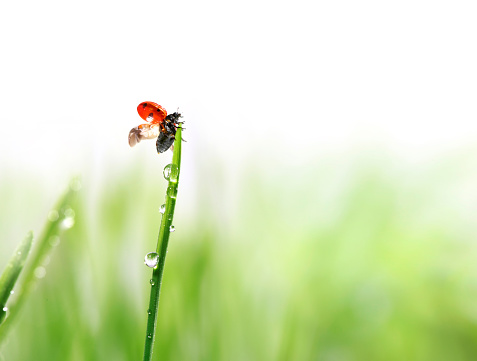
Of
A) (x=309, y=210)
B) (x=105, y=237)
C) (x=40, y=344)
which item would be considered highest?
(x=309, y=210)

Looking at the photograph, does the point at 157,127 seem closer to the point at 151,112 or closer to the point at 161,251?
the point at 151,112

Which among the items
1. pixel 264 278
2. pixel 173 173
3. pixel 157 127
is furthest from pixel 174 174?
pixel 264 278

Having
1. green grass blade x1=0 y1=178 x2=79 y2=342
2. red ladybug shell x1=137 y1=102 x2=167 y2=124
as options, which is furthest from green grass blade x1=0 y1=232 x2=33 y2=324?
red ladybug shell x1=137 y1=102 x2=167 y2=124

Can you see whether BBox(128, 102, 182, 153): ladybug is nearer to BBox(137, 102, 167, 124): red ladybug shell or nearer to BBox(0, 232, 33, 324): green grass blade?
BBox(137, 102, 167, 124): red ladybug shell

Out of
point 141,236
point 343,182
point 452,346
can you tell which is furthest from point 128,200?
point 452,346

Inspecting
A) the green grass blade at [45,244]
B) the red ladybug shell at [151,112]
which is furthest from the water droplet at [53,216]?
the red ladybug shell at [151,112]

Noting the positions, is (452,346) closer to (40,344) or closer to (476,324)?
(476,324)

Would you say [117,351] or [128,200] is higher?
[128,200]
